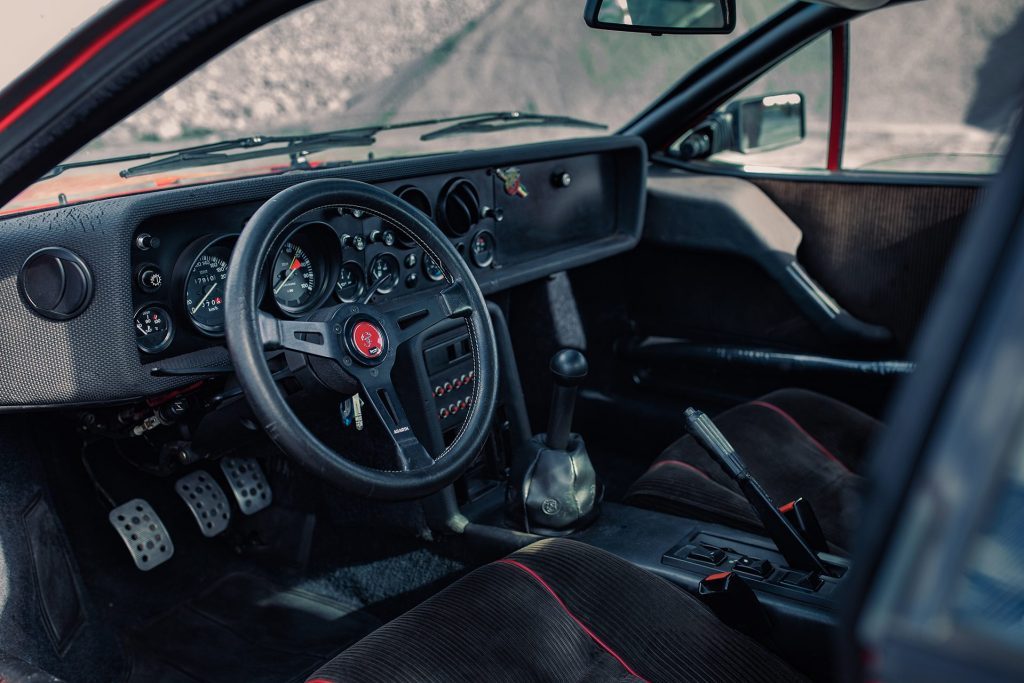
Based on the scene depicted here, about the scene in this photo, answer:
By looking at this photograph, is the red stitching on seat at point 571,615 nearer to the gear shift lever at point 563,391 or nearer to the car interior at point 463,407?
the car interior at point 463,407

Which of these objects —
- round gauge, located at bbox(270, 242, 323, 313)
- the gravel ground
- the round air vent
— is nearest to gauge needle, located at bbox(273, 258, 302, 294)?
round gauge, located at bbox(270, 242, 323, 313)

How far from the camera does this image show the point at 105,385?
69.5 inches

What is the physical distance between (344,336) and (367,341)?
0.05 m

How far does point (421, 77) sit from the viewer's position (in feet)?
28.2

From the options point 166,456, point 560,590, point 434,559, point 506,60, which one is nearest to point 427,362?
point 434,559

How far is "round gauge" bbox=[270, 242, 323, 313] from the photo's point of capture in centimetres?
187

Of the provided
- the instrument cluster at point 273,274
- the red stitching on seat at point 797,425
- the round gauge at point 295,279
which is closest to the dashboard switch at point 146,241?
the instrument cluster at point 273,274

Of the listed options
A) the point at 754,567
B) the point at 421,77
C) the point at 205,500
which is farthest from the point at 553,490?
the point at 421,77

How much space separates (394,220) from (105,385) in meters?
0.62

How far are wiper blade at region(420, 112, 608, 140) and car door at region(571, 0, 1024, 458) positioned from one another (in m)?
0.42

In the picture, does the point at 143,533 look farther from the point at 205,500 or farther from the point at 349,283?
the point at 349,283

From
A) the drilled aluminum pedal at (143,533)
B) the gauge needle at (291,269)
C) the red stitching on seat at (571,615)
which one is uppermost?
the gauge needle at (291,269)

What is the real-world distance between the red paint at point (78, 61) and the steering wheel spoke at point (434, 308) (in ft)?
2.92

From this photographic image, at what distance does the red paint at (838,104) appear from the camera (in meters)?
2.98
